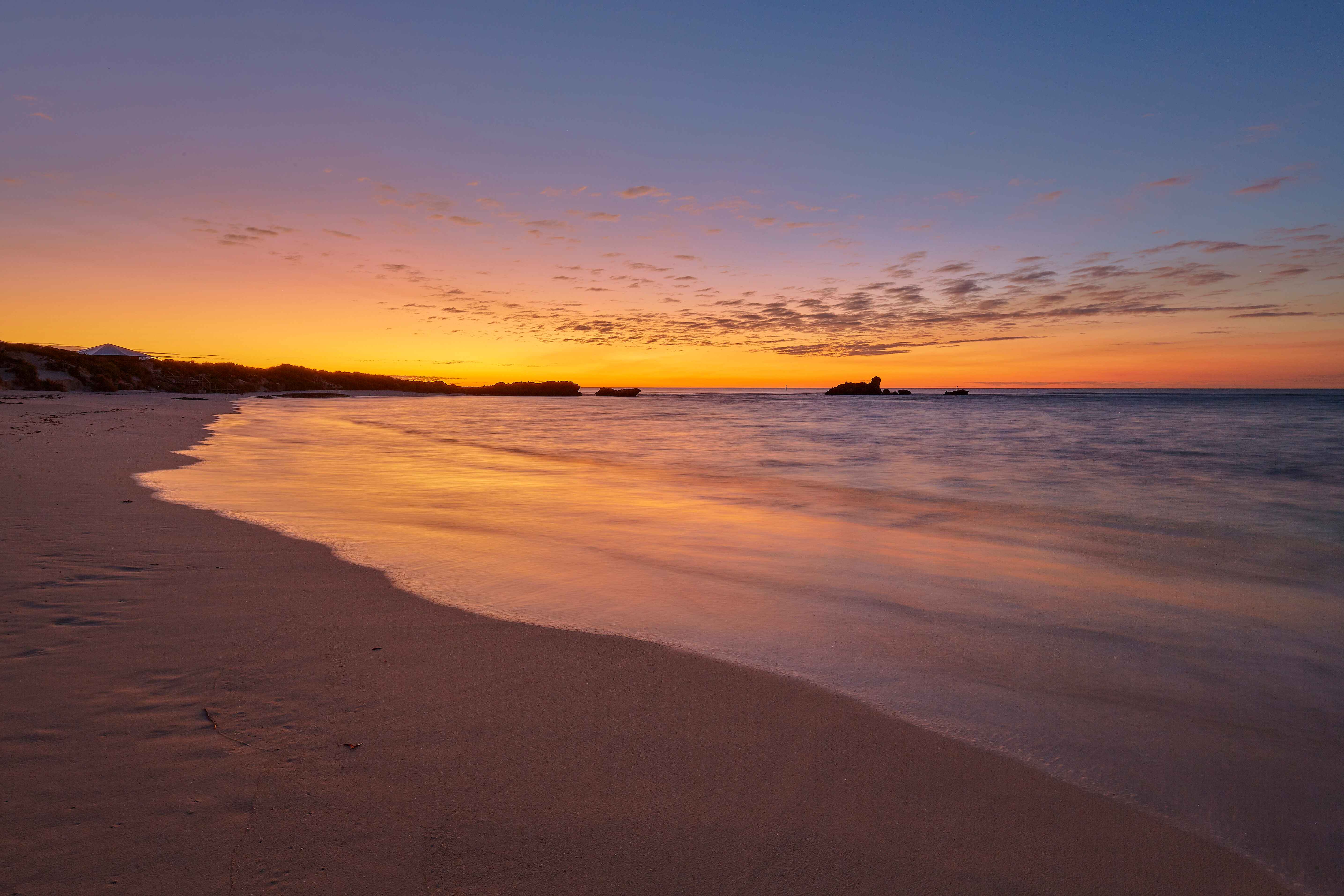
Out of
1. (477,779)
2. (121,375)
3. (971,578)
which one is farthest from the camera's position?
(121,375)

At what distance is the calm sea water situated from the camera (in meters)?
2.71

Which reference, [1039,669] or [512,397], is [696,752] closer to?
[1039,669]

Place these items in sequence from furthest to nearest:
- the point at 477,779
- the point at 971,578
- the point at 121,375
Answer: the point at 121,375 < the point at 971,578 < the point at 477,779

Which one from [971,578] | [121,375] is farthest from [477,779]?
[121,375]

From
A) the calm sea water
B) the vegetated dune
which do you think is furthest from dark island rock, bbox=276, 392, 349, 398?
the calm sea water

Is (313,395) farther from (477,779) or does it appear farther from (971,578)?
(477,779)

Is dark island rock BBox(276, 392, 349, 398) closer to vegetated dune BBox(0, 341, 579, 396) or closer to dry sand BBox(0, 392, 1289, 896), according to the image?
vegetated dune BBox(0, 341, 579, 396)

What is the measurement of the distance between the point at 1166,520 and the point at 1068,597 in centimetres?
546

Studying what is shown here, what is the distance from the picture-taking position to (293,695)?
106 inches

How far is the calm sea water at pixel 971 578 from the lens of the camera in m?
2.71

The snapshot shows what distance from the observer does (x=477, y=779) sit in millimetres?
2199

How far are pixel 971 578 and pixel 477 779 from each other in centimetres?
469

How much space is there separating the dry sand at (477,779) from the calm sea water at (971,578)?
39 cm

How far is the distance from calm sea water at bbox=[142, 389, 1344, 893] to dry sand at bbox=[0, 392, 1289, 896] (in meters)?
0.39
